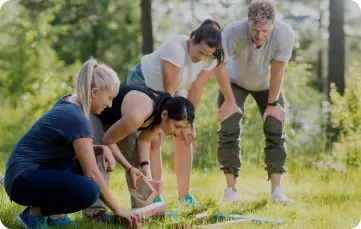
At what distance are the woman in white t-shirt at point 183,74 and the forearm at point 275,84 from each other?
0.28 metres

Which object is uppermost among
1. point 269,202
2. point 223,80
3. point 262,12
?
point 262,12

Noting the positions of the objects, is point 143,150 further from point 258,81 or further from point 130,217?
point 258,81

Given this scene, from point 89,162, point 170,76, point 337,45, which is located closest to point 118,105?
point 170,76

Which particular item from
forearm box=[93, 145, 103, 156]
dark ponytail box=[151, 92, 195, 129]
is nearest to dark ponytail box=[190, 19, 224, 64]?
dark ponytail box=[151, 92, 195, 129]

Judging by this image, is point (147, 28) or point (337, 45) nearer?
point (337, 45)

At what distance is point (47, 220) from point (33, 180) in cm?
46

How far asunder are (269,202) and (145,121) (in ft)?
4.44

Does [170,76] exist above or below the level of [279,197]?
above

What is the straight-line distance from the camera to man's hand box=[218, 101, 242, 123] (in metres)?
4.58

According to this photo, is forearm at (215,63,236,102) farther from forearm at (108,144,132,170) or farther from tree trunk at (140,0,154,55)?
tree trunk at (140,0,154,55)

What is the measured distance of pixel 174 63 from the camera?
4020 millimetres

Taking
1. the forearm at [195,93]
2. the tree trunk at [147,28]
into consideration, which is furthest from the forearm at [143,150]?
the tree trunk at [147,28]

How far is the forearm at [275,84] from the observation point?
4.50m

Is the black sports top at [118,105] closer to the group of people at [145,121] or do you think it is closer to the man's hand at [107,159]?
the group of people at [145,121]
